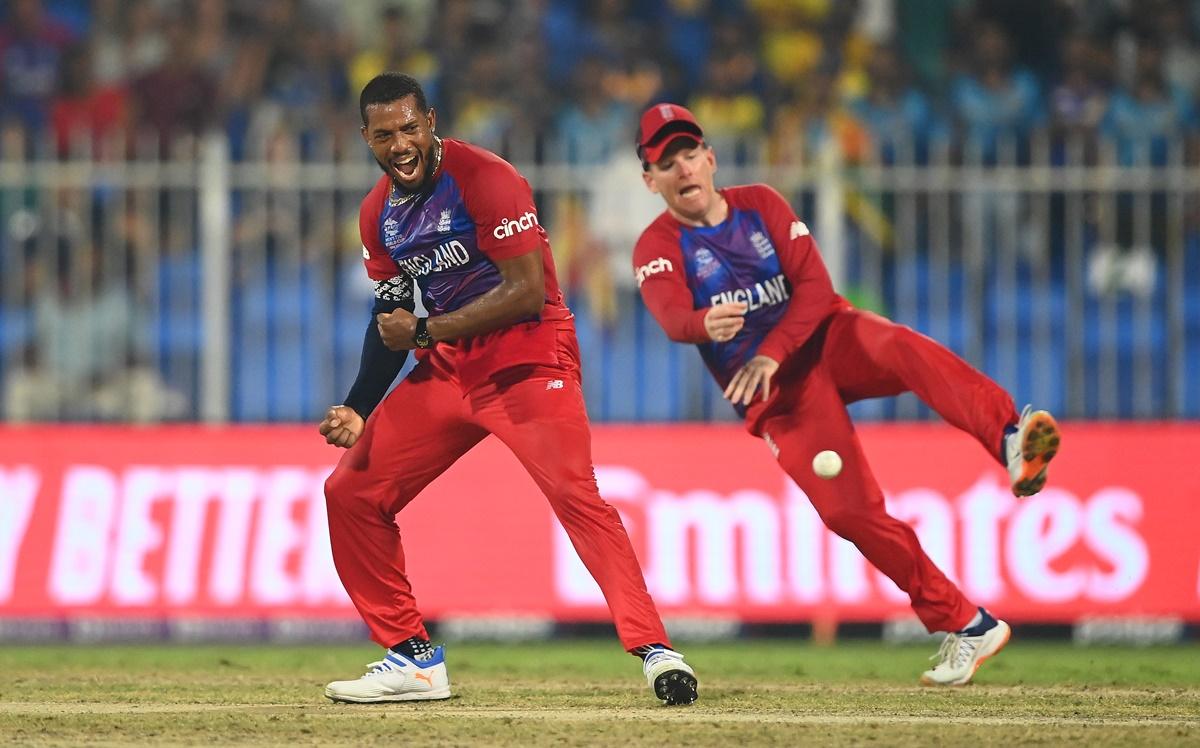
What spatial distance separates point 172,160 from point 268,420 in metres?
1.83

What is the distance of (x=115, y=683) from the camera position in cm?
845

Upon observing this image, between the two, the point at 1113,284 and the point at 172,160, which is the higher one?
the point at 172,160

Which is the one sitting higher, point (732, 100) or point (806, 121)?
point (732, 100)

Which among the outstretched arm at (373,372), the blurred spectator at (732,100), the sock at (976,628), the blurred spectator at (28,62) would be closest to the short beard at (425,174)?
the outstretched arm at (373,372)

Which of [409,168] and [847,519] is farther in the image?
[847,519]

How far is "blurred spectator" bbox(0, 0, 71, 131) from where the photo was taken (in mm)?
13727

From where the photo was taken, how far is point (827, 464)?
314 inches

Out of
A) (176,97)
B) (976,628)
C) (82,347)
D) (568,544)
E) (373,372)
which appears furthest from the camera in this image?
(176,97)

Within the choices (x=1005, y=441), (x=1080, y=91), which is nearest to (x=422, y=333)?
(x=1005, y=441)

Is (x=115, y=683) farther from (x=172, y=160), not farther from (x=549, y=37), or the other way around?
(x=549, y=37)

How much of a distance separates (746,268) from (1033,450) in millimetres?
1561

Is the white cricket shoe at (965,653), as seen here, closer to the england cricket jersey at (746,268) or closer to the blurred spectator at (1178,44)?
the england cricket jersey at (746,268)

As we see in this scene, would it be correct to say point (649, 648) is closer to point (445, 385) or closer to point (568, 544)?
point (445, 385)

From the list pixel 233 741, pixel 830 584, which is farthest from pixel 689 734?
pixel 830 584
